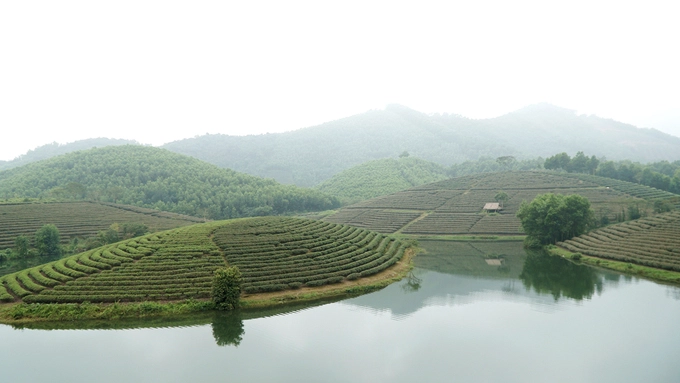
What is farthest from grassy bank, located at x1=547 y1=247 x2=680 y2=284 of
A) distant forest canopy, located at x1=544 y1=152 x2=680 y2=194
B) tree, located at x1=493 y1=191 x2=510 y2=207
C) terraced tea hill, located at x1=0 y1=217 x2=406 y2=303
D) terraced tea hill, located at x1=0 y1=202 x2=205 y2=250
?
terraced tea hill, located at x1=0 y1=202 x2=205 y2=250

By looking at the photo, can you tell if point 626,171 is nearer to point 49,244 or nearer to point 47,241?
point 49,244

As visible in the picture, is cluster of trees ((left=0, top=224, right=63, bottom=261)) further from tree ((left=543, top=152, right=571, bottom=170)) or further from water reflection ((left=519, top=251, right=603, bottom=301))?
tree ((left=543, top=152, right=571, bottom=170))

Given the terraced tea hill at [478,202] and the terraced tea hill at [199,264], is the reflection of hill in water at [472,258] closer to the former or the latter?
the terraced tea hill at [199,264]

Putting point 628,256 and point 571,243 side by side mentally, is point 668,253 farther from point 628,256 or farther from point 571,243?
point 571,243

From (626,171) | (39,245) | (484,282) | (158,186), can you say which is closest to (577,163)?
(626,171)

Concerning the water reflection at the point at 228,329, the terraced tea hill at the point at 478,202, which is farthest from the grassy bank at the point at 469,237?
the water reflection at the point at 228,329

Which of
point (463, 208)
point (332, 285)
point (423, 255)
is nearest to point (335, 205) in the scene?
point (463, 208)
